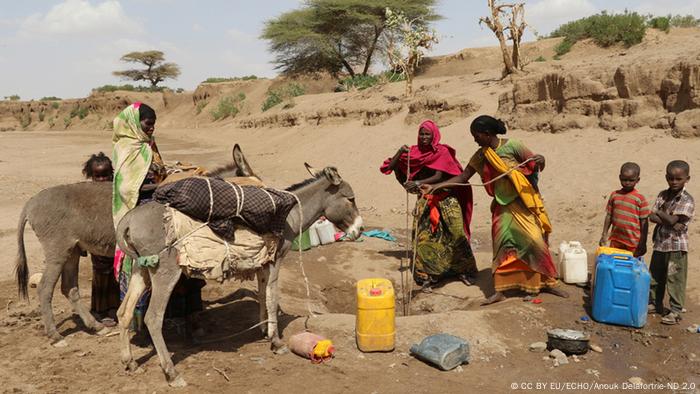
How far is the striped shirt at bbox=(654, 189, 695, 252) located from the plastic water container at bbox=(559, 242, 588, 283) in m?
1.00

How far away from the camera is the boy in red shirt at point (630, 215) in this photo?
5156 millimetres

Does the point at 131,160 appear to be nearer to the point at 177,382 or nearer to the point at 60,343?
the point at 60,343

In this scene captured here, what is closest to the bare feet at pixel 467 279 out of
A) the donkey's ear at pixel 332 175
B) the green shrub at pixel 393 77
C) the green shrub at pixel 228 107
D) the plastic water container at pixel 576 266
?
the plastic water container at pixel 576 266

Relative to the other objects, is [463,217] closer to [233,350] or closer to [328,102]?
[233,350]

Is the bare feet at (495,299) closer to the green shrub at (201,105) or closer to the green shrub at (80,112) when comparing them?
the green shrub at (201,105)

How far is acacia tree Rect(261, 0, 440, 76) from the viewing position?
32844 millimetres

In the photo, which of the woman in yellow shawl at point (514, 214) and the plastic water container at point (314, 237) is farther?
the plastic water container at point (314, 237)

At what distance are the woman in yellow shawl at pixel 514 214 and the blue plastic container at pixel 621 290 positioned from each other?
0.58 m

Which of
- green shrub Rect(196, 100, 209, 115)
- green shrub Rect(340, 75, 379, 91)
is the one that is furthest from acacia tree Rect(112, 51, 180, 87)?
green shrub Rect(340, 75, 379, 91)

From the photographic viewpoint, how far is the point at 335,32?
112ft

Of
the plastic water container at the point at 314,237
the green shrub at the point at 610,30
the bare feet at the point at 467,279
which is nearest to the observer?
the bare feet at the point at 467,279

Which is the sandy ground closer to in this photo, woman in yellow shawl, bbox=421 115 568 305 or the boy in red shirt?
woman in yellow shawl, bbox=421 115 568 305

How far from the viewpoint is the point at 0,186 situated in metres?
13.3

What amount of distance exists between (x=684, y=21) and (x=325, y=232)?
1012 inches
